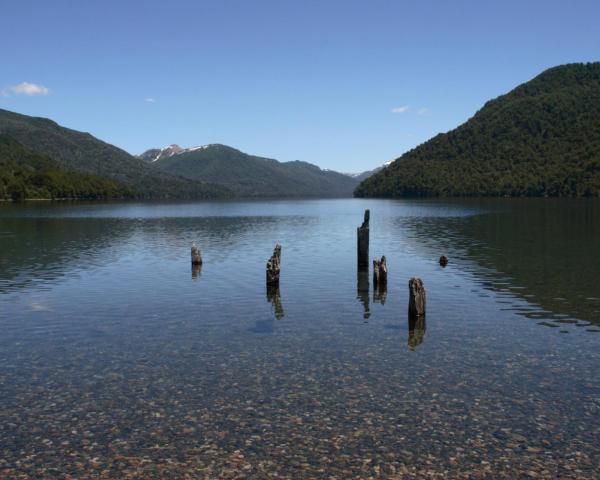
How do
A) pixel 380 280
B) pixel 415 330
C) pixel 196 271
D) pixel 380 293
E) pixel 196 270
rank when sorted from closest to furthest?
pixel 415 330, pixel 380 293, pixel 380 280, pixel 196 271, pixel 196 270

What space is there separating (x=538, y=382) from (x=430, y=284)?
21.4 meters

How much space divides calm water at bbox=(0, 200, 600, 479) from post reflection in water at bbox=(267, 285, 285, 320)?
11.4 inches

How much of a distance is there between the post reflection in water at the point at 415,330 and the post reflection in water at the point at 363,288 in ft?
8.88

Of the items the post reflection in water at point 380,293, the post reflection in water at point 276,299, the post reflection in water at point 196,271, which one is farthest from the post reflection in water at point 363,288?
the post reflection in water at point 196,271

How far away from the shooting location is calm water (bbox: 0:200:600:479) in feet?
47.6

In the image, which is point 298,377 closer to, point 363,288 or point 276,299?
point 276,299

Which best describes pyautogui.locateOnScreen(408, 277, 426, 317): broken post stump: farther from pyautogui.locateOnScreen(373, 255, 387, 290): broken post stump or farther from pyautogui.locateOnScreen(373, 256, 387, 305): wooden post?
pyautogui.locateOnScreen(373, 255, 387, 290): broken post stump

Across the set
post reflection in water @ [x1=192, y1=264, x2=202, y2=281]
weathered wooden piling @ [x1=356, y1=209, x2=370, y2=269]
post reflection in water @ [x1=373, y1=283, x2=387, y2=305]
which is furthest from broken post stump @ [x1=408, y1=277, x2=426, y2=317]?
post reflection in water @ [x1=192, y1=264, x2=202, y2=281]

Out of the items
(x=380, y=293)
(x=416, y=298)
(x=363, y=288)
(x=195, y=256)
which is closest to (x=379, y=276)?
(x=363, y=288)

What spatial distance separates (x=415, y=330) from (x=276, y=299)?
10982 millimetres

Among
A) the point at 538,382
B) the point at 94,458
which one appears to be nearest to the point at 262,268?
the point at 538,382

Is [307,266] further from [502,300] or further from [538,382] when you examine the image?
[538,382]

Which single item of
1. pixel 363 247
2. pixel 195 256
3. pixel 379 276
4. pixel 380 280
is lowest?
pixel 380 280

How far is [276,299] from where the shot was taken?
1410 inches
